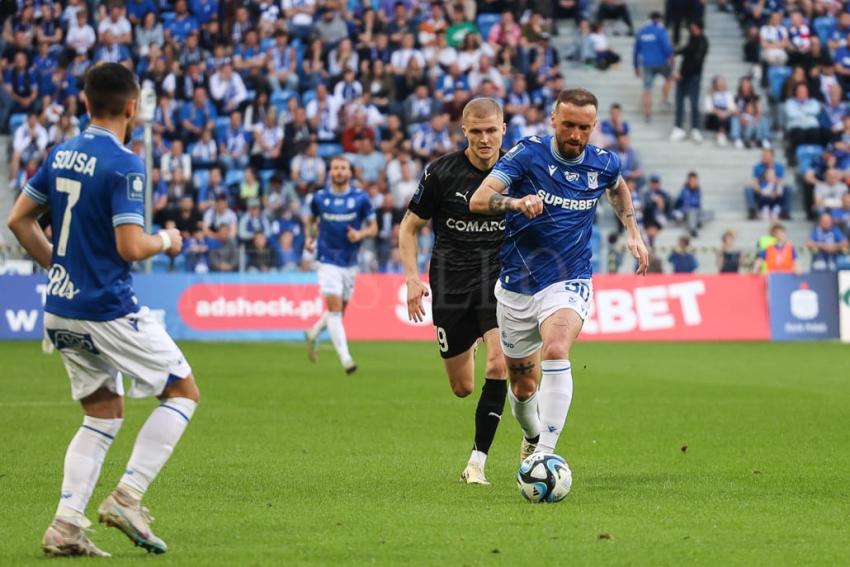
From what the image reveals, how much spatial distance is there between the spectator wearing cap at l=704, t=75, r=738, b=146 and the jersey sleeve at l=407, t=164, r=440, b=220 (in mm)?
24199

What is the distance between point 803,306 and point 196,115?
12.5 metres

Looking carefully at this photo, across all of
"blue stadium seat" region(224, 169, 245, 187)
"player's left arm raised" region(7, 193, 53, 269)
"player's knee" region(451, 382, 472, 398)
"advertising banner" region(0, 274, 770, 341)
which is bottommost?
"advertising banner" region(0, 274, 770, 341)

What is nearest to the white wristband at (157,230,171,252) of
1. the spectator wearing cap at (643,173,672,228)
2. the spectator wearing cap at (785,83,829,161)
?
the spectator wearing cap at (643,173,672,228)

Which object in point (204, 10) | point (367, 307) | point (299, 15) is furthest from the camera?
point (204, 10)

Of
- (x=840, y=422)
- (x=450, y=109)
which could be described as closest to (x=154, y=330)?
(x=840, y=422)

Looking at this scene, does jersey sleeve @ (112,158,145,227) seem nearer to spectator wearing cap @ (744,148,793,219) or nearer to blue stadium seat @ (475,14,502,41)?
spectator wearing cap @ (744,148,793,219)

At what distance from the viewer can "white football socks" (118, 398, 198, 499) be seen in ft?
22.4

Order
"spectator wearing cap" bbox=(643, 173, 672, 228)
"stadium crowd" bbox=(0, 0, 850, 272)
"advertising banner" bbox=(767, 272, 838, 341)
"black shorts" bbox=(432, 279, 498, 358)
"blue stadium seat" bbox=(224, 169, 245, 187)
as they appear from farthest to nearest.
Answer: "spectator wearing cap" bbox=(643, 173, 672, 228) < "blue stadium seat" bbox=(224, 169, 245, 187) < "stadium crowd" bbox=(0, 0, 850, 272) < "advertising banner" bbox=(767, 272, 838, 341) < "black shorts" bbox=(432, 279, 498, 358)

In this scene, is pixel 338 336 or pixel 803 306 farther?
pixel 803 306

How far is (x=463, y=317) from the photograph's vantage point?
34.4 feet

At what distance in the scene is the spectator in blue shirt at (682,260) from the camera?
27438 millimetres

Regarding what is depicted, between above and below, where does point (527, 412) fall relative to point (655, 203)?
above

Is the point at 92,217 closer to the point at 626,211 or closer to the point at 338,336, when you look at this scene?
the point at 626,211

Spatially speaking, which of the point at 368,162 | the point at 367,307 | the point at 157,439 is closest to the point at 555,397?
the point at 157,439
